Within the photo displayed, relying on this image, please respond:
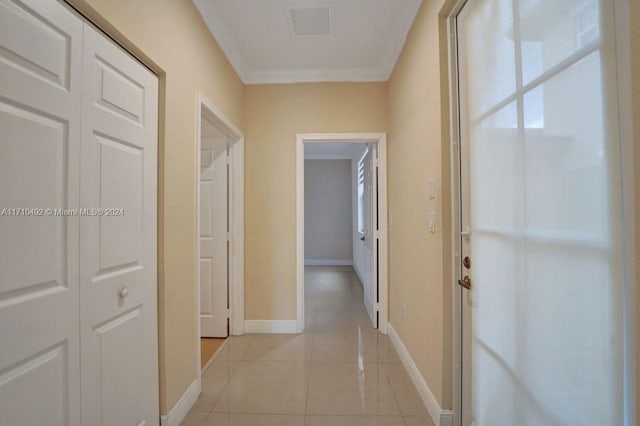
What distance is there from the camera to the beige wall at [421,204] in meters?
1.56

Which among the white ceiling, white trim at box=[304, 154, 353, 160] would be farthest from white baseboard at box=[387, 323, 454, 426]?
white trim at box=[304, 154, 353, 160]

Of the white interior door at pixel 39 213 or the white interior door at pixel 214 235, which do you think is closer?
the white interior door at pixel 39 213

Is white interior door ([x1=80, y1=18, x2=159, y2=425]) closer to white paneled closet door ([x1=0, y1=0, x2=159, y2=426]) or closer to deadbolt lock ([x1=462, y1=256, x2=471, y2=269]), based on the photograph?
white paneled closet door ([x1=0, y1=0, x2=159, y2=426])

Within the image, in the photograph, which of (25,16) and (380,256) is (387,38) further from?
(25,16)

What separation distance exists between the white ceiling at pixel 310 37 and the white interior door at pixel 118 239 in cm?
104

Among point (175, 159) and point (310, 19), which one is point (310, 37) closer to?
point (310, 19)

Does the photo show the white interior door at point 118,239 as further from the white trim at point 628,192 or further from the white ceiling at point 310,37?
the white trim at point 628,192

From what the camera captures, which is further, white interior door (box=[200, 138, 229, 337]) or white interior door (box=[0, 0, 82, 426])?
white interior door (box=[200, 138, 229, 337])

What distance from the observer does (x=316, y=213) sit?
698cm

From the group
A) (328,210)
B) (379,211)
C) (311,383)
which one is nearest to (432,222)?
(379,211)

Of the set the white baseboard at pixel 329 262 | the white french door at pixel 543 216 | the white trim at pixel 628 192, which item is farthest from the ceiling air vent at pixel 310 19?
the white baseboard at pixel 329 262

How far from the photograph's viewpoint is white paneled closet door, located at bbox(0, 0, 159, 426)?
0.83 m

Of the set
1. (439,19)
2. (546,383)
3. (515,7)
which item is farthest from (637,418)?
(439,19)

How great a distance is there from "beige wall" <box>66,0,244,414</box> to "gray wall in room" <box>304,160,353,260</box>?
5.06m
